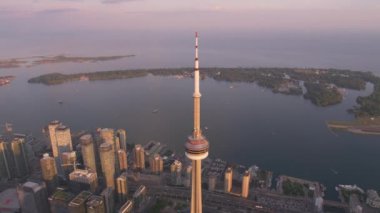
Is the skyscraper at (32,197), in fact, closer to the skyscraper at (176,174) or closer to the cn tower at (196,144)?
the skyscraper at (176,174)

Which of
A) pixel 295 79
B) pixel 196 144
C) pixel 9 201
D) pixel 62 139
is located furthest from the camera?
pixel 295 79

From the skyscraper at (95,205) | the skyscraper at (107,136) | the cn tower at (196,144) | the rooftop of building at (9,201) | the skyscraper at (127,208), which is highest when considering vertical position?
the cn tower at (196,144)

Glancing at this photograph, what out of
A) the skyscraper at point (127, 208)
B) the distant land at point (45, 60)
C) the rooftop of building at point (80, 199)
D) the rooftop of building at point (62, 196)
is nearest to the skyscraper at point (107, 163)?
the skyscraper at point (127, 208)

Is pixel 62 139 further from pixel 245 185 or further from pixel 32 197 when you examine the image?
pixel 245 185

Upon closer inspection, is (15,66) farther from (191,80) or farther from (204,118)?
(204,118)

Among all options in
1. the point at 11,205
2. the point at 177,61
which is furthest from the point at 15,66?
the point at 11,205

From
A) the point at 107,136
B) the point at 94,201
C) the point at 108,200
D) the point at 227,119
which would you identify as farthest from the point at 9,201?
the point at 227,119
